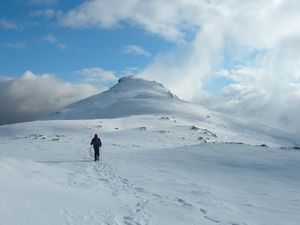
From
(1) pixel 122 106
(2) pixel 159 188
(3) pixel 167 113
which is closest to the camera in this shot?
(2) pixel 159 188

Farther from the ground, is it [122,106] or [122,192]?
[122,106]

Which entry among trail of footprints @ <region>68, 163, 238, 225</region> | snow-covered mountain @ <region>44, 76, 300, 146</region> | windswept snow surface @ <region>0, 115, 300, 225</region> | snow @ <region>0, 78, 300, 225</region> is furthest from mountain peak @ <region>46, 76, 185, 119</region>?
trail of footprints @ <region>68, 163, 238, 225</region>

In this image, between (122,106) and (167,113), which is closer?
(167,113)

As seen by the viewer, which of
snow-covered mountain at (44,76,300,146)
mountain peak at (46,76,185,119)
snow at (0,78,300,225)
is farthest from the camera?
mountain peak at (46,76,185,119)

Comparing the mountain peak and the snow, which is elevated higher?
the mountain peak

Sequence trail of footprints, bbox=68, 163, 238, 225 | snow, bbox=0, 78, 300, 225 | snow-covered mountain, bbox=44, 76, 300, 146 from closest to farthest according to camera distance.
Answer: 1. trail of footprints, bbox=68, 163, 238, 225
2. snow, bbox=0, 78, 300, 225
3. snow-covered mountain, bbox=44, 76, 300, 146

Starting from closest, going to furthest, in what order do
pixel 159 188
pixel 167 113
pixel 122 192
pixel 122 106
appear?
pixel 122 192 < pixel 159 188 < pixel 167 113 < pixel 122 106

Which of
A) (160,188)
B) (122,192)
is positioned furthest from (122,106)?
(122,192)

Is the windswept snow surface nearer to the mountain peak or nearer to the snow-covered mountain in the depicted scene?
the snow-covered mountain

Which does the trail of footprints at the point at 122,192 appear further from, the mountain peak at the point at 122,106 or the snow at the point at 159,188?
the mountain peak at the point at 122,106

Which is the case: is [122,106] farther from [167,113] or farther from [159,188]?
[159,188]

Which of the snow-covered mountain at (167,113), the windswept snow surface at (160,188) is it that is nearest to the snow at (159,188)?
the windswept snow surface at (160,188)

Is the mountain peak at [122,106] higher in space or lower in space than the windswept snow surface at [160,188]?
higher

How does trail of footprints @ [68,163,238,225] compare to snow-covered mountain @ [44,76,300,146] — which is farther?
snow-covered mountain @ [44,76,300,146]
